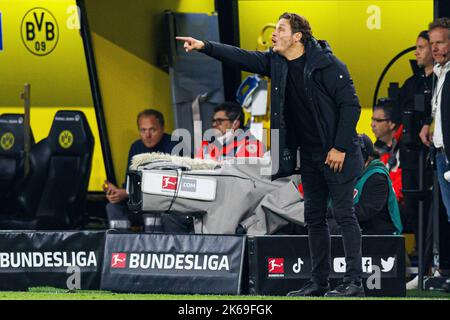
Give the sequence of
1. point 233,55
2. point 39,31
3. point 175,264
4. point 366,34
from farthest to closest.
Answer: point 39,31 < point 366,34 < point 175,264 < point 233,55

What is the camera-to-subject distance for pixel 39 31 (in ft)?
41.4

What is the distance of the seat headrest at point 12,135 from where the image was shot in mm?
12352

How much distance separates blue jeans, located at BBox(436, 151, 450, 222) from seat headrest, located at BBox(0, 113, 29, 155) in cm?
442

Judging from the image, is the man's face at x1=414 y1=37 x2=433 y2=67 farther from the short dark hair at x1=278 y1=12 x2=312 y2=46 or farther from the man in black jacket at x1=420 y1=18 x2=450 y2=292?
the short dark hair at x1=278 y1=12 x2=312 y2=46

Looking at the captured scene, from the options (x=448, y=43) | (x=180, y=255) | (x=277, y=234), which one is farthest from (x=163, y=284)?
(x=448, y=43)

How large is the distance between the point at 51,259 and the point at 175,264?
0.86m

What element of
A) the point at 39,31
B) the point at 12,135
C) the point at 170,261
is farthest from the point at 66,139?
the point at 170,261

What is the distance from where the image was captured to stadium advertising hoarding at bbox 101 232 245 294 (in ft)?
28.1

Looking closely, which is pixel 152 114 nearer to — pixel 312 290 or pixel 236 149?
pixel 236 149

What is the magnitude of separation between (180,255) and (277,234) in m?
0.86

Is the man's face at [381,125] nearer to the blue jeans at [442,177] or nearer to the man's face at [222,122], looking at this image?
the man's face at [222,122]

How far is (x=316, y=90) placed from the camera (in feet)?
26.3

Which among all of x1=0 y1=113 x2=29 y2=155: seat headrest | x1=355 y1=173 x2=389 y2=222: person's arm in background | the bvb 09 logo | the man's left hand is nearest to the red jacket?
x1=355 y1=173 x2=389 y2=222: person's arm in background

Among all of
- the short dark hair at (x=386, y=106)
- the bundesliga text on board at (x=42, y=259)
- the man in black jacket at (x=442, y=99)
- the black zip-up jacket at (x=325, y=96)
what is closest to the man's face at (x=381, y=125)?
the short dark hair at (x=386, y=106)
